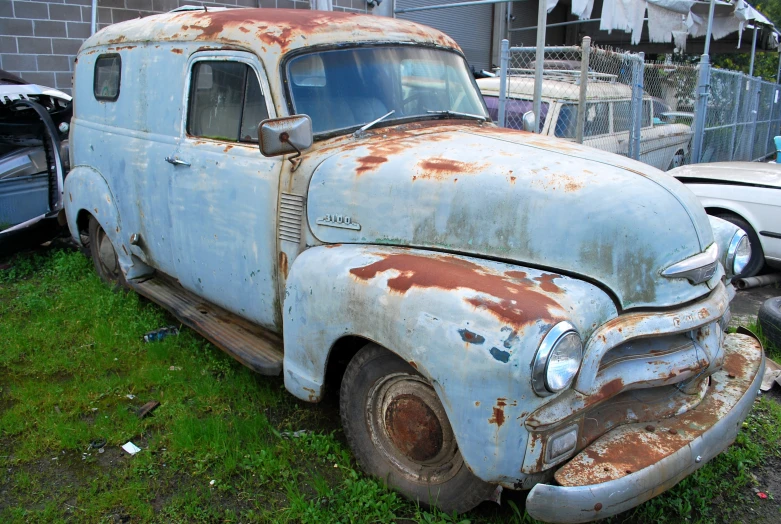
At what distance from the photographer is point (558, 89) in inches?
286

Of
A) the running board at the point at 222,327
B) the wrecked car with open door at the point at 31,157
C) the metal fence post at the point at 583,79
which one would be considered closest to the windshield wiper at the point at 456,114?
the running board at the point at 222,327

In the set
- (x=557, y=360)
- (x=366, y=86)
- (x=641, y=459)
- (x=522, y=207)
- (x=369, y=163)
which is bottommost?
(x=641, y=459)

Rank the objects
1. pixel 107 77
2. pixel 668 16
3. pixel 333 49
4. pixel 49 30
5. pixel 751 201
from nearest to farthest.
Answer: pixel 333 49, pixel 107 77, pixel 751 201, pixel 49 30, pixel 668 16

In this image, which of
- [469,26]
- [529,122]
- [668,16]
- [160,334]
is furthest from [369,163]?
[469,26]

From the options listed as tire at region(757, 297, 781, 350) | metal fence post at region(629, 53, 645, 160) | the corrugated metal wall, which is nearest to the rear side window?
tire at region(757, 297, 781, 350)

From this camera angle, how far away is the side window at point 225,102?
3.43 metres

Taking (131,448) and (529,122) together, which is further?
(529,122)

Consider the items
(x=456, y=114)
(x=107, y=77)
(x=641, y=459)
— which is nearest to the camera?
(x=641, y=459)

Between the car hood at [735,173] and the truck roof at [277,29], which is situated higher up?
the truck roof at [277,29]

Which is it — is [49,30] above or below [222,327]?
above

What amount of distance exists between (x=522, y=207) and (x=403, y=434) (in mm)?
1102

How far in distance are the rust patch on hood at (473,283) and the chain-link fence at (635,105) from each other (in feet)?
11.1

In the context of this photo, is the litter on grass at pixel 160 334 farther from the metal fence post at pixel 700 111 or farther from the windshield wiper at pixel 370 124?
the metal fence post at pixel 700 111

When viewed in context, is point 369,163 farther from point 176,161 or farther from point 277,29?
point 176,161
